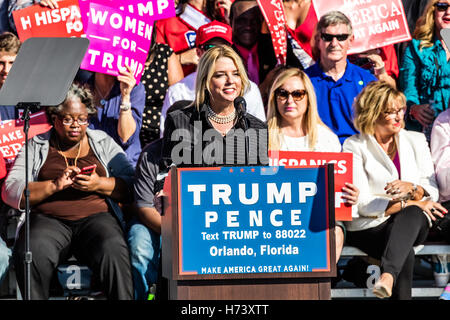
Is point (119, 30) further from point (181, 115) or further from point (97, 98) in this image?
point (181, 115)

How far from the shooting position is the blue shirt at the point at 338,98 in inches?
251

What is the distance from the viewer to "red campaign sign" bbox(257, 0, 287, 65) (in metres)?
6.60

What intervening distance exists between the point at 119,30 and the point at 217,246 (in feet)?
9.66

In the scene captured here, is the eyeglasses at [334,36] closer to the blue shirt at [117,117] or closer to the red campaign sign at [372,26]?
the red campaign sign at [372,26]

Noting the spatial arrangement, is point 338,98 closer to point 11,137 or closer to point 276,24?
point 276,24

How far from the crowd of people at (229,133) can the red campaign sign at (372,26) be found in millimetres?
123

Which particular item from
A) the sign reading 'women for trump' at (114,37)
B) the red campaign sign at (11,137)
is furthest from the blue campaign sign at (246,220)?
the sign reading 'women for trump' at (114,37)

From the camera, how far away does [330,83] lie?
6.47 metres

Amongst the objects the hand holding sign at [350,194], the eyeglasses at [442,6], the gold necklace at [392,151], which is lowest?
the hand holding sign at [350,194]

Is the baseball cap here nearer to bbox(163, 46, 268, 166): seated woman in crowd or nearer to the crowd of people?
the crowd of people

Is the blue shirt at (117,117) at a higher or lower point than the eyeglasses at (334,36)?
lower

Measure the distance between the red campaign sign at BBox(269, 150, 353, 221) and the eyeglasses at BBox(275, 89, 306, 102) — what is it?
482mm

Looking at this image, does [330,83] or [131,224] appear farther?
[330,83]

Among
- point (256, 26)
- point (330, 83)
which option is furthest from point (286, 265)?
point (256, 26)
